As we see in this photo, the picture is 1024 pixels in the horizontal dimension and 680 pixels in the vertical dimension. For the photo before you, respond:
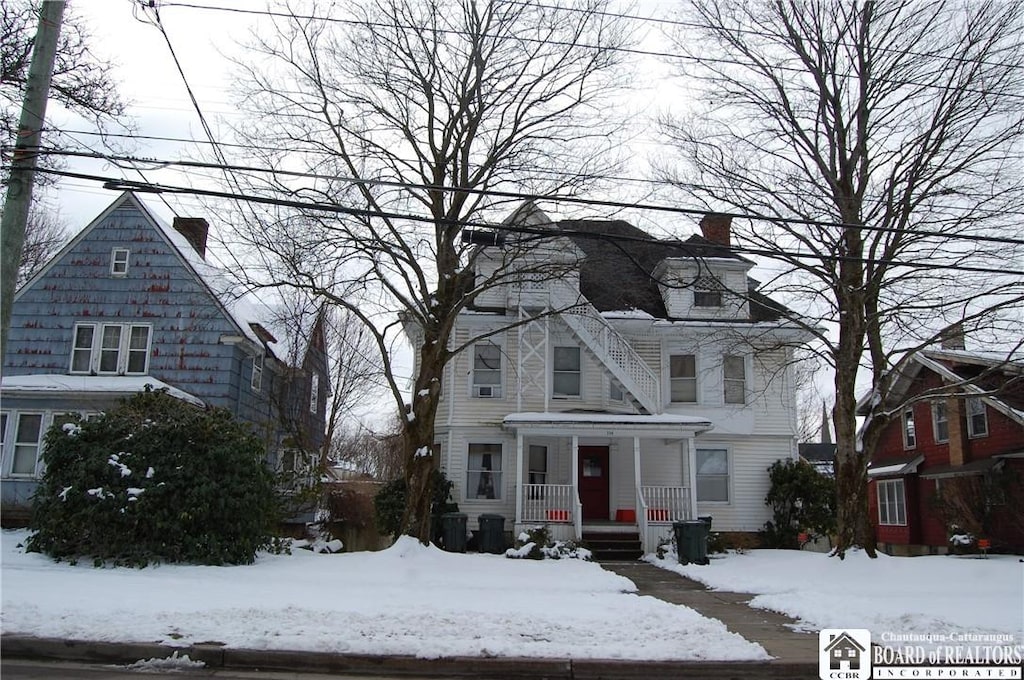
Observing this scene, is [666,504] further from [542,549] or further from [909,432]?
[909,432]

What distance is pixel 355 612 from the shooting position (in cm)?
853

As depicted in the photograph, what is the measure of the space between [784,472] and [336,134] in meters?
14.4

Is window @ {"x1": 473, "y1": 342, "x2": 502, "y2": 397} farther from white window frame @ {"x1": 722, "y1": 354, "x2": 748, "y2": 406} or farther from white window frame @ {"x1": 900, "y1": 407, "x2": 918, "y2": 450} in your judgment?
white window frame @ {"x1": 900, "y1": 407, "x2": 918, "y2": 450}

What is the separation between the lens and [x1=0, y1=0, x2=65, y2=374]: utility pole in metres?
8.26

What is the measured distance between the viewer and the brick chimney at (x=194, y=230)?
2511 centimetres

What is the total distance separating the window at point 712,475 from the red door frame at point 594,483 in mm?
2627

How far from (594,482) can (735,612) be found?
1057 cm

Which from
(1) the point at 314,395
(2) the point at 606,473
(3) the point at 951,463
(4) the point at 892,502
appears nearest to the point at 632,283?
(2) the point at 606,473

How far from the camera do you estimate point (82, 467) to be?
12.3m

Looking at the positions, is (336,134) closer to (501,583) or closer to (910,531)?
(501,583)

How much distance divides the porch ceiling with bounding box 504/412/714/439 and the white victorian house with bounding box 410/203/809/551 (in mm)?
46

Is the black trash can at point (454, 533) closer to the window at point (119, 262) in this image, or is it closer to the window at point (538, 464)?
the window at point (538, 464)

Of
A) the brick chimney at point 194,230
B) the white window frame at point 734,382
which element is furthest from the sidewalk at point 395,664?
the brick chimney at point 194,230

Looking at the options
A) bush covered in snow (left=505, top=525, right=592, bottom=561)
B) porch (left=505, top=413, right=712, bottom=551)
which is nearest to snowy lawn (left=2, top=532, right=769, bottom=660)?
bush covered in snow (left=505, top=525, right=592, bottom=561)
